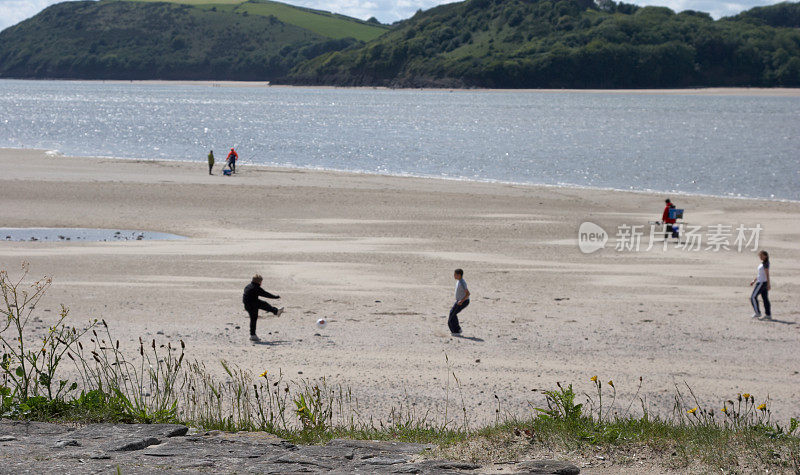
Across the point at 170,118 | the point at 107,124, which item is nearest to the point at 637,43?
the point at 170,118

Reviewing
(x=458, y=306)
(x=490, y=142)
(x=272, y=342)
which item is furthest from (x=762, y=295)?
(x=490, y=142)

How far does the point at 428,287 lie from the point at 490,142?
5562 centimetres

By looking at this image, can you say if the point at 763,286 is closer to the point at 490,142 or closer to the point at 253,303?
the point at 253,303

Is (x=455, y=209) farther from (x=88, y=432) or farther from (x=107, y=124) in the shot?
(x=107, y=124)

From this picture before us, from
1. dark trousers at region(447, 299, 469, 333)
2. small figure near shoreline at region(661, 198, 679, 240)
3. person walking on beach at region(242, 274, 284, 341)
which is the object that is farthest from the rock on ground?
small figure near shoreline at region(661, 198, 679, 240)

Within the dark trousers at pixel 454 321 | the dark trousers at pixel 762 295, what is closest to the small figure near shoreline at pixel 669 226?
the dark trousers at pixel 762 295

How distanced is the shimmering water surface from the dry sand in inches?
550

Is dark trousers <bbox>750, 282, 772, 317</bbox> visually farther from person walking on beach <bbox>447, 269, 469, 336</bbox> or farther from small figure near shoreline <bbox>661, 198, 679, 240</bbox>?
small figure near shoreline <bbox>661, 198, 679, 240</bbox>

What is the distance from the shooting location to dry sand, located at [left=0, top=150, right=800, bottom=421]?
12.3 metres

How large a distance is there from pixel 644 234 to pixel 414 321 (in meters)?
13.1

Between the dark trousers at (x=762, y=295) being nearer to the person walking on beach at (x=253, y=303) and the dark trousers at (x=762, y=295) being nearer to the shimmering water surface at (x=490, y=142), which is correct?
the person walking on beach at (x=253, y=303)

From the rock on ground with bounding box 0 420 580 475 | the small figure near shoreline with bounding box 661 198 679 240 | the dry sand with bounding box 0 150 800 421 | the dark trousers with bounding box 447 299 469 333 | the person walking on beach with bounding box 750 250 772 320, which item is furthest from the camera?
the small figure near shoreline with bounding box 661 198 679 240

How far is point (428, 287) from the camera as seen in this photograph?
61.0 feet

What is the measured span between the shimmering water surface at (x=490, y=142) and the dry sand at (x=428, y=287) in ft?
45.8
